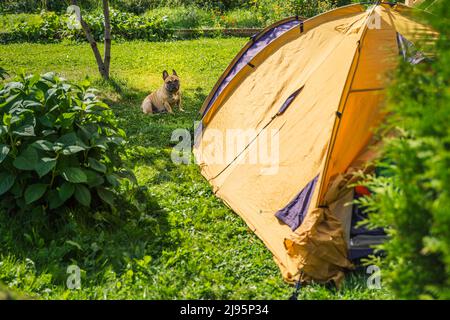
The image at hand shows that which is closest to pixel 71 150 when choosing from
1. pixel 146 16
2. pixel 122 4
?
pixel 146 16

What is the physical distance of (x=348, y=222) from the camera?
12.7 feet

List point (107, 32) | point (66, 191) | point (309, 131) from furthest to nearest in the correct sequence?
point (107, 32) → point (309, 131) → point (66, 191)

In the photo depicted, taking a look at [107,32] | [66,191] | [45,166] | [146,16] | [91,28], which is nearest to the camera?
[45,166]

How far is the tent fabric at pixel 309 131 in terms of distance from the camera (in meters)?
3.82

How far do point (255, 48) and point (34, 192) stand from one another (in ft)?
10.4

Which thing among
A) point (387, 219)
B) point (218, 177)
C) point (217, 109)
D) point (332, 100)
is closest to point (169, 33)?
point (217, 109)

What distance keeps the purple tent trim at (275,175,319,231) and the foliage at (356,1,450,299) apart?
162 cm

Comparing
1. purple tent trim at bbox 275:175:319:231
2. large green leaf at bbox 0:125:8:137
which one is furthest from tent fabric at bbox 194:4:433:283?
large green leaf at bbox 0:125:8:137

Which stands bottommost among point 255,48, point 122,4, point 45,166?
point 45,166

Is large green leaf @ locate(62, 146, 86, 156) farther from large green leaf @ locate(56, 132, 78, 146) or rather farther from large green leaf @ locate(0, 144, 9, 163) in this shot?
large green leaf @ locate(0, 144, 9, 163)

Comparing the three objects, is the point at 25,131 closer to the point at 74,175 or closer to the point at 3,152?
the point at 3,152

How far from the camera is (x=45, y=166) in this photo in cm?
401
